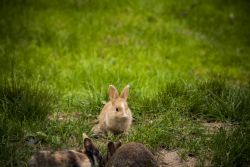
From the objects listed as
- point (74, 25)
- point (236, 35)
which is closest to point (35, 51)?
point (74, 25)

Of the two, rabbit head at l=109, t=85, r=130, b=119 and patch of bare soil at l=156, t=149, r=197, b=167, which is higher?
rabbit head at l=109, t=85, r=130, b=119

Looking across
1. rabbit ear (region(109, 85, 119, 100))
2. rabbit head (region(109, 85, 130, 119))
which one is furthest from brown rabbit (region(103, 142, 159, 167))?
rabbit ear (region(109, 85, 119, 100))

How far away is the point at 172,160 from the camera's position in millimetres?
5852

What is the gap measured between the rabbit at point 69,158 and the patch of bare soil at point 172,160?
687mm

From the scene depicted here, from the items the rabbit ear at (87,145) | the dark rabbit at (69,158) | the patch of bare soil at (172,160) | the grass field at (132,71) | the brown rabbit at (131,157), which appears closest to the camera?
the dark rabbit at (69,158)

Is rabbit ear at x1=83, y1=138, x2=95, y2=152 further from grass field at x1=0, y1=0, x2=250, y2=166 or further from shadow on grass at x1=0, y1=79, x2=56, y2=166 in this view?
shadow on grass at x1=0, y1=79, x2=56, y2=166

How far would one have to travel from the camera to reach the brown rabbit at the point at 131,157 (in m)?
5.24

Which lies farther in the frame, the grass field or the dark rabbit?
the grass field

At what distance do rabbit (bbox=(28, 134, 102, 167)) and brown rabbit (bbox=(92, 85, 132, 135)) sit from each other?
992mm

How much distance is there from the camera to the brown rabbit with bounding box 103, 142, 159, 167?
5241 millimetres

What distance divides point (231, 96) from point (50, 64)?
4.37 metres

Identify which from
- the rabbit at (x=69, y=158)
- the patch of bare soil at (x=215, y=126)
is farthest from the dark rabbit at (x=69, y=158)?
the patch of bare soil at (x=215, y=126)

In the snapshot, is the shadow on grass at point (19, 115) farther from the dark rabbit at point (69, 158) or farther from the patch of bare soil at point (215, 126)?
the patch of bare soil at point (215, 126)

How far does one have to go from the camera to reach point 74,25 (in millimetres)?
11953
